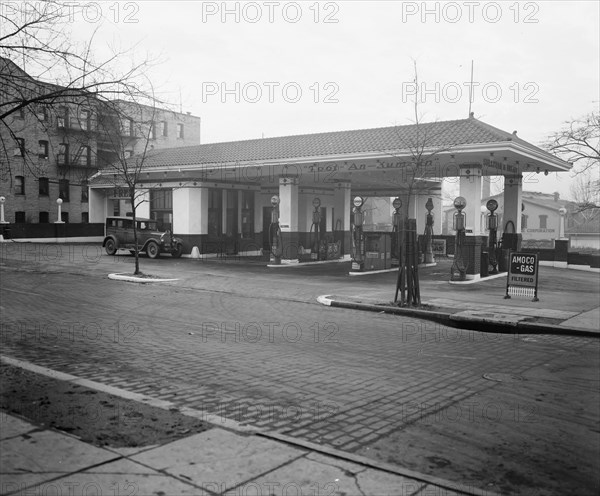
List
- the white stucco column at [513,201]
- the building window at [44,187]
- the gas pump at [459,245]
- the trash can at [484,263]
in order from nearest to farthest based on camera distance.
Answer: the gas pump at [459,245] → the trash can at [484,263] → the white stucco column at [513,201] → the building window at [44,187]

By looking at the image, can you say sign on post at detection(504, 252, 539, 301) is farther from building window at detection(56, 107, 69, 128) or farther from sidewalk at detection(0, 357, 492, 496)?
sidewalk at detection(0, 357, 492, 496)

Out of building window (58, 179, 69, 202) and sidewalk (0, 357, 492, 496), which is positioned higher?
building window (58, 179, 69, 202)

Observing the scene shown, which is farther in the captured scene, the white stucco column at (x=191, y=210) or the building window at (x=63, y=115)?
the white stucco column at (x=191, y=210)

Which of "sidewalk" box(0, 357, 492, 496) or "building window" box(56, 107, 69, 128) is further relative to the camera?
"building window" box(56, 107, 69, 128)

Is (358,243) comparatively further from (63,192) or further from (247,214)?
(63,192)

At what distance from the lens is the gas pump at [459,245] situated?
20.3 meters

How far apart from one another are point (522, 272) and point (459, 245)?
5255mm

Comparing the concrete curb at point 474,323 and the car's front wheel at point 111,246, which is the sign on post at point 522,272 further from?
the car's front wheel at point 111,246

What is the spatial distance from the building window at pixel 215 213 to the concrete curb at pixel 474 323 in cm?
1722

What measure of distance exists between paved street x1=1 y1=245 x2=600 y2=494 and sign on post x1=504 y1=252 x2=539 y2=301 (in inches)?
172

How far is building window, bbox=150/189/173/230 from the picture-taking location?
31875mm

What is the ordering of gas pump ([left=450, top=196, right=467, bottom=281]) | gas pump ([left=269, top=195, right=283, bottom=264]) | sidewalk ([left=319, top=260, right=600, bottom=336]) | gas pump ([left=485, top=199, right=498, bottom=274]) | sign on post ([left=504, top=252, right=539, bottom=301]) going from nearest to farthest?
sidewalk ([left=319, top=260, right=600, bottom=336]) < sign on post ([left=504, top=252, right=539, bottom=301]) < gas pump ([left=450, top=196, right=467, bottom=281]) < gas pump ([left=485, top=199, right=498, bottom=274]) < gas pump ([left=269, top=195, right=283, bottom=264])

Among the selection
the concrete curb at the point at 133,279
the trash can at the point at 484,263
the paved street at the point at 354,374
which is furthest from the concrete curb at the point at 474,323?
the trash can at the point at 484,263

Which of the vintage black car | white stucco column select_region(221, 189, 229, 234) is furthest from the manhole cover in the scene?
white stucco column select_region(221, 189, 229, 234)
